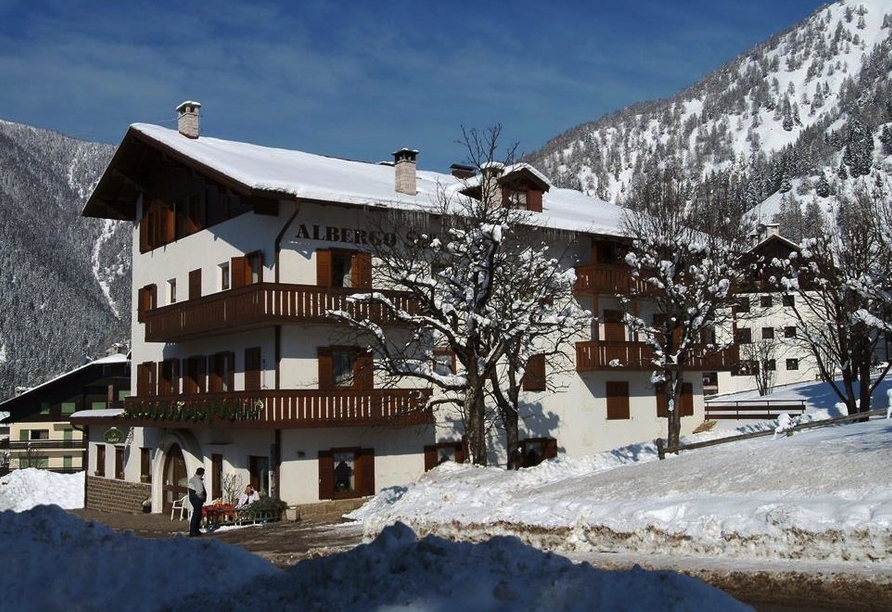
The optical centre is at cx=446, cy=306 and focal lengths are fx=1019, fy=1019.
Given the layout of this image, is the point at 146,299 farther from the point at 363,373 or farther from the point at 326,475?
the point at 326,475

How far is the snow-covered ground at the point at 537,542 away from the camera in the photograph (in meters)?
Result: 7.98

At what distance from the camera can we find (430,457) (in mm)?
31812

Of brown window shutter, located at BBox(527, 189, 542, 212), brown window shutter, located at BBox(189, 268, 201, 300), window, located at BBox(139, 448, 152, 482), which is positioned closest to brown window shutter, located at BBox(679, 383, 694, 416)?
brown window shutter, located at BBox(527, 189, 542, 212)

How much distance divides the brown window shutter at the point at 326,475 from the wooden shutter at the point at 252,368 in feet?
9.78

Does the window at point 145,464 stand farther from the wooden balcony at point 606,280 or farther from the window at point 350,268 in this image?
the wooden balcony at point 606,280

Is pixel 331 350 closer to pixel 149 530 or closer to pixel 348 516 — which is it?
pixel 348 516

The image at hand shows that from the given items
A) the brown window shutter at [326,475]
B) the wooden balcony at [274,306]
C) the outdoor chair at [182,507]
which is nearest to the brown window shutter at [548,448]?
the wooden balcony at [274,306]

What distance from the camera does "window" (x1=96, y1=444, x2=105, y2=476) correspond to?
42.3 meters

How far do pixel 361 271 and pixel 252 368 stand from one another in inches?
176

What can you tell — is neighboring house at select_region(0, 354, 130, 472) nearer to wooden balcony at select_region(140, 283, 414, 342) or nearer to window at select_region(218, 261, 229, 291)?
window at select_region(218, 261, 229, 291)

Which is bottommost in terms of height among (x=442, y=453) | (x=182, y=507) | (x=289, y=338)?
(x=182, y=507)

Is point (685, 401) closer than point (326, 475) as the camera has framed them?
No

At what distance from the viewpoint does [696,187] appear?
33.2m

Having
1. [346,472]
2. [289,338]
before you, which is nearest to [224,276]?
[289,338]
